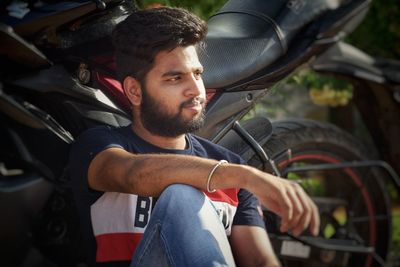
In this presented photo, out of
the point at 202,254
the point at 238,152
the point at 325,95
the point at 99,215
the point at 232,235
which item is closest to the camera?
the point at 202,254

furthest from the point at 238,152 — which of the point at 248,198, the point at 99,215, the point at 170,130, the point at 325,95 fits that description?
the point at 325,95

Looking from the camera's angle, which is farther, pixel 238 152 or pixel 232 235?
pixel 238 152

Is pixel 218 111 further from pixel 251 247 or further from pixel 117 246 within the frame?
pixel 117 246

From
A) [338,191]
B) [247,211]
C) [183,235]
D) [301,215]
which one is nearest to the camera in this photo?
[301,215]

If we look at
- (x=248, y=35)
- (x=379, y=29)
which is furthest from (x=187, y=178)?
(x=379, y=29)

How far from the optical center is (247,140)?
9.95 ft

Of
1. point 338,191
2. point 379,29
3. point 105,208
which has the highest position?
point 105,208

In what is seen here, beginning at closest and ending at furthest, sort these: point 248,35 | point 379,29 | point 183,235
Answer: point 183,235, point 248,35, point 379,29

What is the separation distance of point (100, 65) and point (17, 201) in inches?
21.0

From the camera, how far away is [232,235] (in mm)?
2662

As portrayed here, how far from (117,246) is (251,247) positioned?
1.44 feet

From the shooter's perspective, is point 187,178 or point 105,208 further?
point 105,208

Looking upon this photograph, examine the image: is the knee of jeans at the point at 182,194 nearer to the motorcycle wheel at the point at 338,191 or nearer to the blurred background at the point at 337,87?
the motorcycle wheel at the point at 338,191

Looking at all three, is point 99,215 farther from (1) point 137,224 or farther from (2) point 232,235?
(2) point 232,235
